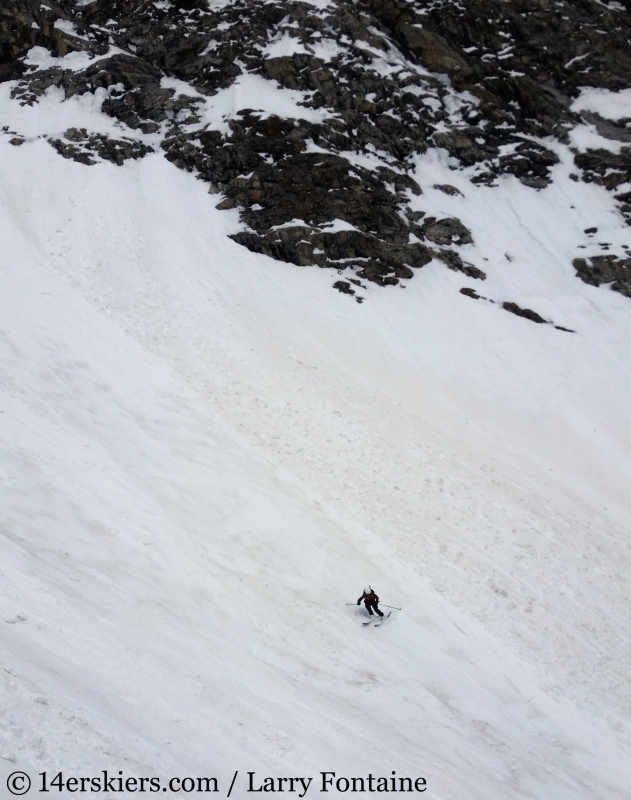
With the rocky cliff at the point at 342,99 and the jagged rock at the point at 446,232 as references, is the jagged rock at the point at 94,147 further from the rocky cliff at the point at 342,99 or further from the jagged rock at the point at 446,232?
the jagged rock at the point at 446,232

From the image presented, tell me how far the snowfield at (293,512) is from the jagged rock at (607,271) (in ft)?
2.94

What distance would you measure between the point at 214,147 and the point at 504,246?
1890cm

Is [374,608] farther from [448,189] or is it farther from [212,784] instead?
[448,189]

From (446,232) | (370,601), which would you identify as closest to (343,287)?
(446,232)

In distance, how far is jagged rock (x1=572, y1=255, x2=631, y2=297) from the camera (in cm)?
3269

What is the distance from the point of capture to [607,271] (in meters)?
33.2

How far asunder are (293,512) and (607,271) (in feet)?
88.3

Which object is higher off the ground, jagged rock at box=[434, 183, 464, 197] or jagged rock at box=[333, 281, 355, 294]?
jagged rock at box=[434, 183, 464, 197]

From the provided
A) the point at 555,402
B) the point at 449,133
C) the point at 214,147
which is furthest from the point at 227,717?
the point at 449,133

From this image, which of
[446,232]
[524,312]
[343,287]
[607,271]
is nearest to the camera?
[343,287]

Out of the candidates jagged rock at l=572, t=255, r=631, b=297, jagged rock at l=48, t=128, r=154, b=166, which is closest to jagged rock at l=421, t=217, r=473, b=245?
jagged rock at l=572, t=255, r=631, b=297

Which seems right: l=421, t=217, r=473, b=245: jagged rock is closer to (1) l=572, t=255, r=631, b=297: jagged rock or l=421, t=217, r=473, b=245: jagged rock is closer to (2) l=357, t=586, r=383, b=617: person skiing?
(1) l=572, t=255, r=631, b=297: jagged rock

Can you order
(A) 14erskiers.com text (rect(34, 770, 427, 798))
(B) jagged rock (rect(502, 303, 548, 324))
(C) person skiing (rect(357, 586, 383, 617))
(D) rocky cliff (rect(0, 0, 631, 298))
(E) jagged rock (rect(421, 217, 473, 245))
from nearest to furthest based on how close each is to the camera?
(A) 14erskiers.com text (rect(34, 770, 427, 798)), (C) person skiing (rect(357, 586, 383, 617)), (B) jagged rock (rect(502, 303, 548, 324)), (D) rocky cliff (rect(0, 0, 631, 298)), (E) jagged rock (rect(421, 217, 473, 245))

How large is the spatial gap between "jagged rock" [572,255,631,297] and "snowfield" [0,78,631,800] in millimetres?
898
